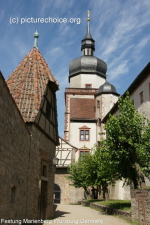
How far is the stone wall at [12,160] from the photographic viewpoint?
660 cm

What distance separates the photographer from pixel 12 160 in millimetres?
7520

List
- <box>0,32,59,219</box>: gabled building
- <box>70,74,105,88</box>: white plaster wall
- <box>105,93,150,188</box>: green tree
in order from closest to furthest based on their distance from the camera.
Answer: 1. <box>0,32,59,219</box>: gabled building
2. <box>105,93,150,188</box>: green tree
3. <box>70,74,105,88</box>: white plaster wall

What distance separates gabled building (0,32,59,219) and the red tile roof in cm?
2397

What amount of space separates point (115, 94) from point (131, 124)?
23281 millimetres

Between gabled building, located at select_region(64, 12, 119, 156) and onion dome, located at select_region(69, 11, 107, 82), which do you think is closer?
gabled building, located at select_region(64, 12, 119, 156)

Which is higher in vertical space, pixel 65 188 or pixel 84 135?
pixel 84 135

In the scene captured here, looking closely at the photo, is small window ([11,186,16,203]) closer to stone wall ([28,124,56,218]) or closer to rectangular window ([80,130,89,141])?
stone wall ([28,124,56,218])

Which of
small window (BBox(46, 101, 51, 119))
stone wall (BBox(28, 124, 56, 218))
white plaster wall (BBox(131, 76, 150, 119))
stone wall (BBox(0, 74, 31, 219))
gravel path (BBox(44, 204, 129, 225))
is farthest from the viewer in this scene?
white plaster wall (BBox(131, 76, 150, 119))

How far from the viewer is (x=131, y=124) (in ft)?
48.5

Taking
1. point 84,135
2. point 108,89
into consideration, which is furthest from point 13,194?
point 108,89

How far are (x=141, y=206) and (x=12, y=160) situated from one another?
689 centimetres

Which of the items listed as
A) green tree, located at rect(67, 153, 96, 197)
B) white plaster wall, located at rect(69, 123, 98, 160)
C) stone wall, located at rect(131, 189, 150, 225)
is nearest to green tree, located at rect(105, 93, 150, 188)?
stone wall, located at rect(131, 189, 150, 225)

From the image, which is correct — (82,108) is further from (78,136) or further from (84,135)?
(78,136)

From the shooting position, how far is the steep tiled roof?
11.2m
